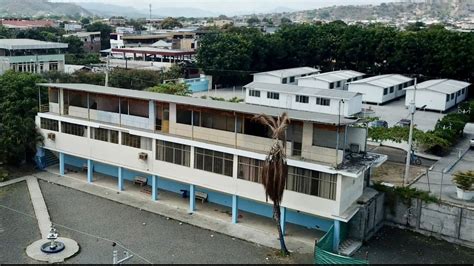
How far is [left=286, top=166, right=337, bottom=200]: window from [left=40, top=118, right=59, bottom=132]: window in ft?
41.7

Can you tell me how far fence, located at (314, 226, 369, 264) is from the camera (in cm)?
1547

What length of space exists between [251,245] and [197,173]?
13.2 feet

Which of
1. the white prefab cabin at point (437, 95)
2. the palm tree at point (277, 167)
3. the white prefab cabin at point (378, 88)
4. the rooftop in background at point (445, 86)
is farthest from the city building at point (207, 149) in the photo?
the white prefab cabin at point (378, 88)

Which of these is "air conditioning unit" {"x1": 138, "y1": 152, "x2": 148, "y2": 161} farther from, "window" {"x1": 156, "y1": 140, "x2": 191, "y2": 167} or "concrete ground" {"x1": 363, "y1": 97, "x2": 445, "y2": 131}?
"concrete ground" {"x1": 363, "y1": 97, "x2": 445, "y2": 131}

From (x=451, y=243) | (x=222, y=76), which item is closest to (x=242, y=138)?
(x=451, y=243)

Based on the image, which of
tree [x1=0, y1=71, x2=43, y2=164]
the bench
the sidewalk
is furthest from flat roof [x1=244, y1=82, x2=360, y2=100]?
tree [x1=0, y1=71, x2=43, y2=164]

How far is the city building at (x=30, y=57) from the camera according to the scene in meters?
47.2

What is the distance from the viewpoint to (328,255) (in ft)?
52.5

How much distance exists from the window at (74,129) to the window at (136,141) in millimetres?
2533

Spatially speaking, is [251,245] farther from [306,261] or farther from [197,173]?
[197,173]

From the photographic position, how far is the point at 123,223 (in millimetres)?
19875

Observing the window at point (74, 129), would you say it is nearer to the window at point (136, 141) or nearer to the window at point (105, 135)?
the window at point (105, 135)

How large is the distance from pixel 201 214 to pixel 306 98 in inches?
801

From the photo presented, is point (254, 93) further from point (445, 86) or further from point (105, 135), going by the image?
point (105, 135)
